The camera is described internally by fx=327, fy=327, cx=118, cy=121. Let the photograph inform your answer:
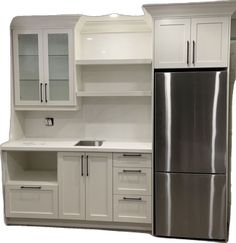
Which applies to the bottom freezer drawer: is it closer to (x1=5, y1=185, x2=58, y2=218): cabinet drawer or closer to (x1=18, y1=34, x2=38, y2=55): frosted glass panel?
(x1=5, y1=185, x2=58, y2=218): cabinet drawer

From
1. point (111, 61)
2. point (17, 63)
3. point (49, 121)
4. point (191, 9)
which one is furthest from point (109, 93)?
point (191, 9)

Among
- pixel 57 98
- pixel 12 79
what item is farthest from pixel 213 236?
pixel 12 79

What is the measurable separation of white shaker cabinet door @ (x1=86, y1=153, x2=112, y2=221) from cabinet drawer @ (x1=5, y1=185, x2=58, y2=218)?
0.39 meters

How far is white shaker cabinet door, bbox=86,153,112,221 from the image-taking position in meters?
3.54

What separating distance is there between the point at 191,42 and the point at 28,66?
Answer: 6.23ft

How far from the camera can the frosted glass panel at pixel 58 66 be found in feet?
12.5

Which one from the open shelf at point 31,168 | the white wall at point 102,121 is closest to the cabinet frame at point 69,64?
the white wall at point 102,121

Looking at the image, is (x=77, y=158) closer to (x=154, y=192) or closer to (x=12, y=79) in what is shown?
(x=154, y=192)

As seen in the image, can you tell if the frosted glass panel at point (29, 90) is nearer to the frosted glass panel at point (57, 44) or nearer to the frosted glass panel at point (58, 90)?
the frosted glass panel at point (58, 90)

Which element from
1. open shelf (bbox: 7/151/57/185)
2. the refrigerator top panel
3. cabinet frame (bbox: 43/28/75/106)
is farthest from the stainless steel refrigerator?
open shelf (bbox: 7/151/57/185)

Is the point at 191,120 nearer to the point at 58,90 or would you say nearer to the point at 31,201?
the point at 58,90

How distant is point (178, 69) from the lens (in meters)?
3.37

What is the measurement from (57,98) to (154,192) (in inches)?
61.3

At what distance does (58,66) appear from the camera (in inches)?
151
